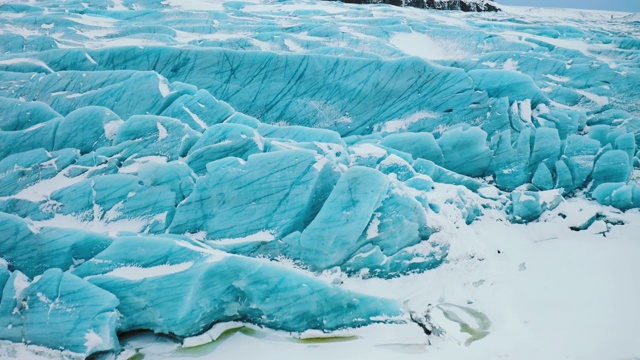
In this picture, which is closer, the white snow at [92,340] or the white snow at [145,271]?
the white snow at [92,340]

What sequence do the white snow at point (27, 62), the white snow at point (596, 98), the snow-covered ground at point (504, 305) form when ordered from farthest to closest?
the white snow at point (596, 98), the white snow at point (27, 62), the snow-covered ground at point (504, 305)

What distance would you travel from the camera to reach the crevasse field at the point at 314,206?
14.1ft

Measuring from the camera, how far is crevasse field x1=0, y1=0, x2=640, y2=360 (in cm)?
430

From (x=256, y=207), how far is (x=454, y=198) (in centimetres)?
314

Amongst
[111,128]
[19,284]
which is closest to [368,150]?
[111,128]

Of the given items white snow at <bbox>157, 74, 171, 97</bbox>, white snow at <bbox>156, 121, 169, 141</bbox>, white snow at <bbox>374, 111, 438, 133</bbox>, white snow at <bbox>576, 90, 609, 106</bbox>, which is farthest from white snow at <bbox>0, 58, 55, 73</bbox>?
white snow at <bbox>576, 90, 609, 106</bbox>

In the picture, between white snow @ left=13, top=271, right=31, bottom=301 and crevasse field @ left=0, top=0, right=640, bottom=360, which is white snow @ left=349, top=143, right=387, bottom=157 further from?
white snow @ left=13, top=271, right=31, bottom=301

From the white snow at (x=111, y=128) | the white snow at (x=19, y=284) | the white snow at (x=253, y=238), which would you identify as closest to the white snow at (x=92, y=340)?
the white snow at (x=19, y=284)

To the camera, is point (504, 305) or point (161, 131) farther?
point (161, 131)

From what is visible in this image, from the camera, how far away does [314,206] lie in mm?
5582

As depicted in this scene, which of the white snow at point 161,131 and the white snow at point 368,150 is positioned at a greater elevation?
the white snow at point 161,131

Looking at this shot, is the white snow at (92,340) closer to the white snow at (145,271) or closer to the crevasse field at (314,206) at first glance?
the crevasse field at (314,206)

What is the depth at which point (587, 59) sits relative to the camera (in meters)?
11.2

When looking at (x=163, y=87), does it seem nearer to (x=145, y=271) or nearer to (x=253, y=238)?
(x=253, y=238)
